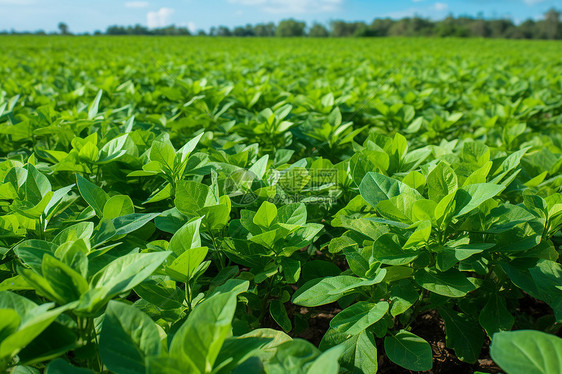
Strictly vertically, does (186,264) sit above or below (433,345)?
above

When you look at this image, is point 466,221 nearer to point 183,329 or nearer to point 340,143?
point 183,329

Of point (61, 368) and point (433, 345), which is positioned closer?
point (61, 368)

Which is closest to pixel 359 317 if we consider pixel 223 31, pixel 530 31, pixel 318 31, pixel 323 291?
pixel 323 291

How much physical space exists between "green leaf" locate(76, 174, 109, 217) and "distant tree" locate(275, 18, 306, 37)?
7077cm

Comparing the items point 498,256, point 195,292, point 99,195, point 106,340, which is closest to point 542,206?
point 498,256

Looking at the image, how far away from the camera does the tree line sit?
5795cm

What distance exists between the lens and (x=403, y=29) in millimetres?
63656

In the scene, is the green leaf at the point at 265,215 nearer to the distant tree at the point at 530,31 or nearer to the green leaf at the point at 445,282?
the green leaf at the point at 445,282

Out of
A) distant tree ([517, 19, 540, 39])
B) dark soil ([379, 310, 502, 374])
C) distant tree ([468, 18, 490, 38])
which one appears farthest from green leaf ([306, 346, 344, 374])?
distant tree ([517, 19, 540, 39])

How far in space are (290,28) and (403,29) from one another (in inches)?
824

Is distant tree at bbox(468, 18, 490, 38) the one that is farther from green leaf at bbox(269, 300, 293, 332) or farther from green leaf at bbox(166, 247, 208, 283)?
green leaf at bbox(166, 247, 208, 283)

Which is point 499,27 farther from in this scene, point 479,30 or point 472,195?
point 472,195

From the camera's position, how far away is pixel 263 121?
2420 mm

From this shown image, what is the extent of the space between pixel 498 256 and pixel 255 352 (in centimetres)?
95
